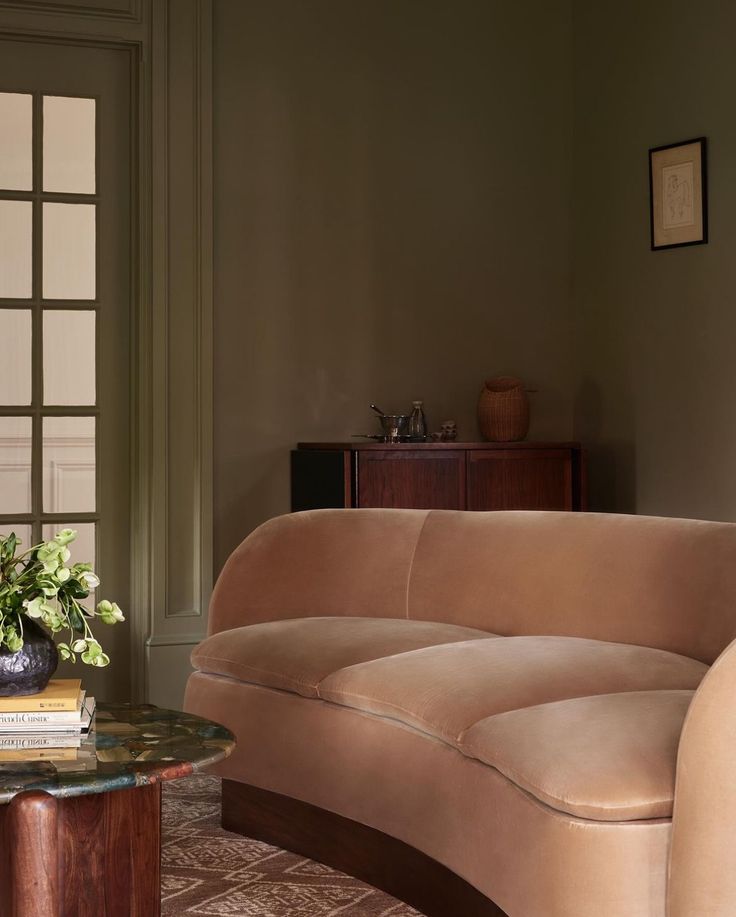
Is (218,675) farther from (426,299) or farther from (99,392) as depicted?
(426,299)

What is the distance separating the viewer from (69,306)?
4.37m

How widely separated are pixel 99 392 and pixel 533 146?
199cm

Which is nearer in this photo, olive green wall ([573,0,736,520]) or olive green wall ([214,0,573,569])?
olive green wall ([573,0,736,520])

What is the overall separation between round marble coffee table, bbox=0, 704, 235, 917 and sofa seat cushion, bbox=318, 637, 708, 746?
1.44 feet

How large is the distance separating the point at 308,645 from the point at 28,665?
0.89 metres

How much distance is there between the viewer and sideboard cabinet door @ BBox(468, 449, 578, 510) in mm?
4266

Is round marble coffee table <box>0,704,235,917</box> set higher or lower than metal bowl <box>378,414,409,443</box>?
lower

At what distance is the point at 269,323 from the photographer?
14.8 ft

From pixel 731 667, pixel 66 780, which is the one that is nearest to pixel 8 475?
pixel 66 780

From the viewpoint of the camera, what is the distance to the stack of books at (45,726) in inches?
78.0

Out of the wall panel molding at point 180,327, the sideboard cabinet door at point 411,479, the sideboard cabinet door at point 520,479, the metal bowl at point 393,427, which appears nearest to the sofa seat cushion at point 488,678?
the sideboard cabinet door at point 411,479

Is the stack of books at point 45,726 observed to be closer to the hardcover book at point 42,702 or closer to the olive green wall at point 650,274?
the hardcover book at point 42,702

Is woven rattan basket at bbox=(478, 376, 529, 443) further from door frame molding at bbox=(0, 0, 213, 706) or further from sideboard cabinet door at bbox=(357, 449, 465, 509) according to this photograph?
door frame molding at bbox=(0, 0, 213, 706)

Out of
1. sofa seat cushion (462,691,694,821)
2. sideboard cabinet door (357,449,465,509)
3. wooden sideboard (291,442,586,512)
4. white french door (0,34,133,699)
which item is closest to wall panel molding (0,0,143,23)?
white french door (0,34,133,699)
